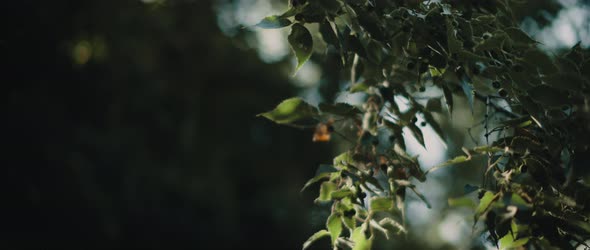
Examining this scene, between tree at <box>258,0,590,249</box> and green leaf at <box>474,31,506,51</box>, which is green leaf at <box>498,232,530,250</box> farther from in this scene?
green leaf at <box>474,31,506,51</box>

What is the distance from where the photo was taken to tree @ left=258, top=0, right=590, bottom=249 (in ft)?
2.67

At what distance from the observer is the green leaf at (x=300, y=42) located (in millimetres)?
952

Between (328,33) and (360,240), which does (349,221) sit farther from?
(328,33)

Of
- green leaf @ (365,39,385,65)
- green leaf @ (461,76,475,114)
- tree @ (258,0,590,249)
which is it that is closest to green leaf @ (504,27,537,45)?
tree @ (258,0,590,249)

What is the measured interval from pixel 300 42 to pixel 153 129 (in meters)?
4.45

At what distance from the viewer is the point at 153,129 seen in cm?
520

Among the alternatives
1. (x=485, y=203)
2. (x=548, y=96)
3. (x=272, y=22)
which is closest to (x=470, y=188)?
(x=485, y=203)

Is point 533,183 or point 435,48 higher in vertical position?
point 435,48

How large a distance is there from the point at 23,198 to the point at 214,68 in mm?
2357

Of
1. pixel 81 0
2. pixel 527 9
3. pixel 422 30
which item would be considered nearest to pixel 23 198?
pixel 81 0

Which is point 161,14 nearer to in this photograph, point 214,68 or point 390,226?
point 214,68

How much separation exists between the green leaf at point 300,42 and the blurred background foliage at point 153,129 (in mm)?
2495

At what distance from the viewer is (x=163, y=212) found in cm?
500

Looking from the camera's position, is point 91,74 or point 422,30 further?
point 91,74
